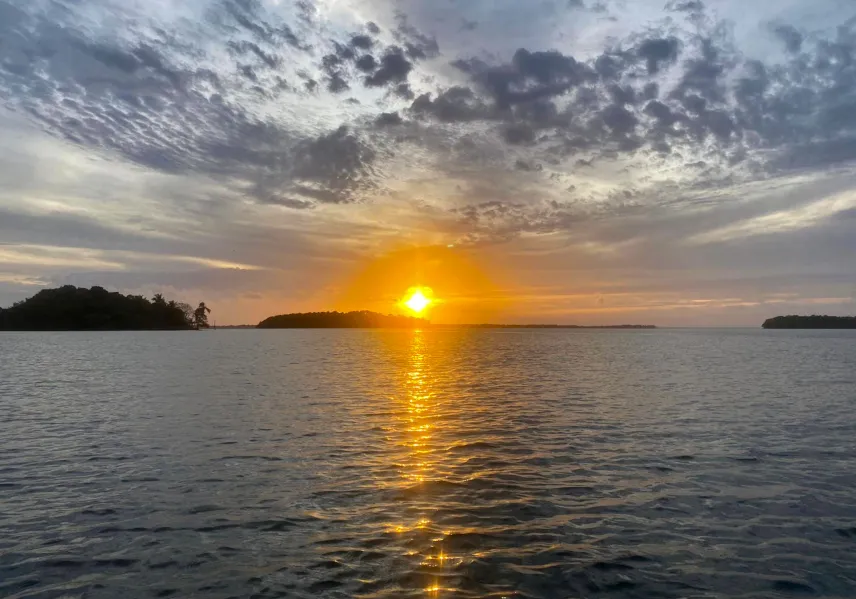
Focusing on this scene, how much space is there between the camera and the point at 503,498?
21.7 metres

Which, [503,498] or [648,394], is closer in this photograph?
[503,498]

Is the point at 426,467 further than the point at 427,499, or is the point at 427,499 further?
the point at 426,467

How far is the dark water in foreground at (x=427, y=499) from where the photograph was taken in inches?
598

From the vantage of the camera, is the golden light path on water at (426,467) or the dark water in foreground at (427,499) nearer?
the dark water in foreground at (427,499)

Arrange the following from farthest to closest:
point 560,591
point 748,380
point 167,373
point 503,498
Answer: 1. point 167,373
2. point 748,380
3. point 503,498
4. point 560,591

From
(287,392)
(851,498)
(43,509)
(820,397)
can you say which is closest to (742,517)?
(851,498)

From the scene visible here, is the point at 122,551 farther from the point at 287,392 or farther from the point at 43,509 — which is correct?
the point at 287,392

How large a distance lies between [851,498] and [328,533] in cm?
1962

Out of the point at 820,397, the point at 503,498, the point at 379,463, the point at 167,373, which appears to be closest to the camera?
the point at 503,498

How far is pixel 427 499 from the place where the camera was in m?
21.6

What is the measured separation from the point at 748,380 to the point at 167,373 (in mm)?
71570

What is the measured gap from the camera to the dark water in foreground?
15180mm

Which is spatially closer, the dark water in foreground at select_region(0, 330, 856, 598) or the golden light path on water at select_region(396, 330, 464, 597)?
the dark water in foreground at select_region(0, 330, 856, 598)

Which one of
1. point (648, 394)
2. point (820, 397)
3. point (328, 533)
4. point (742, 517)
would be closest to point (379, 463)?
point (328, 533)
